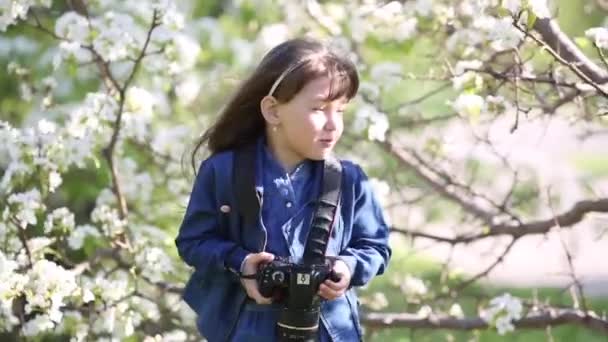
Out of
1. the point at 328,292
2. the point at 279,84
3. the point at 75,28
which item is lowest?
the point at 328,292

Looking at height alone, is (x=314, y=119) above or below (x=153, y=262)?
above

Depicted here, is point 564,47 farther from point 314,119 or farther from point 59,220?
point 59,220

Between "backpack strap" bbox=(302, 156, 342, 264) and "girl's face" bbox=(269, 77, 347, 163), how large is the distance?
0.04 m

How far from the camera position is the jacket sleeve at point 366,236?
2756 mm

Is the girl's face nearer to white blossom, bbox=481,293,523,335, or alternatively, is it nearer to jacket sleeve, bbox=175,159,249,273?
jacket sleeve, bbox=175,159,249,273

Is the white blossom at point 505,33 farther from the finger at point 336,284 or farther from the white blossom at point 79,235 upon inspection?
the white blossom at point 79,235

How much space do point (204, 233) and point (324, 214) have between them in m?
0.26

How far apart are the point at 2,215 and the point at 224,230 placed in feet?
3.60

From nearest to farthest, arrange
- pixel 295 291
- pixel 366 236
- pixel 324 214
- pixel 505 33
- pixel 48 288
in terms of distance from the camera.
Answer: pixel 295 291, pixel 324 214, pixel 366 236, pixel 505 33, pixel 48 288

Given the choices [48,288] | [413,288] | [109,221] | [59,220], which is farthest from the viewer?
[413,288]

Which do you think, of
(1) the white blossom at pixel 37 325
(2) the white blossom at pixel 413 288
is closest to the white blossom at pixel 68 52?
(1) the white blossom at pixel 37 325

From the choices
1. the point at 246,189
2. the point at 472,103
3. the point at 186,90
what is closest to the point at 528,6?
the point at 472,103

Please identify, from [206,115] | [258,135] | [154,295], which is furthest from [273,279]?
[206,115]

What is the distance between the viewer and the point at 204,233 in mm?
2771
